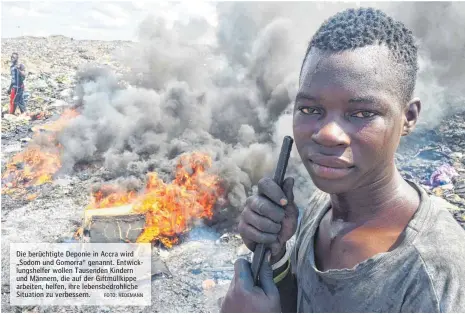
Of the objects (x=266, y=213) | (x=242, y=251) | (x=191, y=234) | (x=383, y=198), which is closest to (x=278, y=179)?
(x=266, y=213)

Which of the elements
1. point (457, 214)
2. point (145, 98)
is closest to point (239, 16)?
point (145, 98)

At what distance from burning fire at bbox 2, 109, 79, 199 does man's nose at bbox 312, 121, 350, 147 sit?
27.8 ft

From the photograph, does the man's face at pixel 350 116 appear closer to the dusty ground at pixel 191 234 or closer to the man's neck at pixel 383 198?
the man's neck at pixel 383 198

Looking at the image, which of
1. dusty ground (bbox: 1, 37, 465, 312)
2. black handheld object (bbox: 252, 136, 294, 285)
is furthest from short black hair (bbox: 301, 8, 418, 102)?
dusty ground (bbox: 1, 37, 465, 312)

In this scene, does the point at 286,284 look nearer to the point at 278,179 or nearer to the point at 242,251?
the point at 278,179

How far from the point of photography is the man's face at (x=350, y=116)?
1.12 m

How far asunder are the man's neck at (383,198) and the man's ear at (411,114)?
0.48 ft

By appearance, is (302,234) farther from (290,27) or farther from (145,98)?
(290,27)

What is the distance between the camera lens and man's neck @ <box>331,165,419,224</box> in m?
1.24

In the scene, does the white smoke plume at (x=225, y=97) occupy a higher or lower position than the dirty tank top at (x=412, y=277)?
higher

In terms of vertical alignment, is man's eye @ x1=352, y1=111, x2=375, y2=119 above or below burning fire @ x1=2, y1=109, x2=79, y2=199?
below

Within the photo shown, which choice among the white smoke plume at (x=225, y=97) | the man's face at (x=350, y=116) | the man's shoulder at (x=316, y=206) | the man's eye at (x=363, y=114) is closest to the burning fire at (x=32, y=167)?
the white smoke plume at (x=225, y=97)

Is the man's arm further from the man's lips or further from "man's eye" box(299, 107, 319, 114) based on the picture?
"man's eye" box(299, 107, 319, 114)

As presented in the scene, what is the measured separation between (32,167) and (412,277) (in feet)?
31.7
